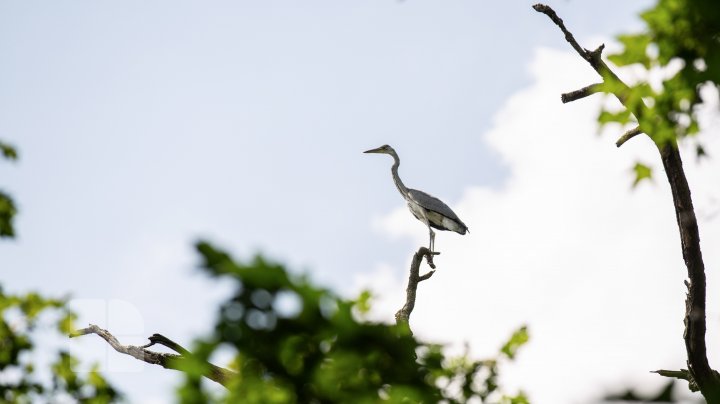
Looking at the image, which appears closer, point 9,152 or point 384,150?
point 9,152

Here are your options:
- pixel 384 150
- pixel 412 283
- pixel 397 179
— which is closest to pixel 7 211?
pixel 412 283

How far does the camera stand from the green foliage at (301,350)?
186 cm

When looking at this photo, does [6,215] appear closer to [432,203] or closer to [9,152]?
[9,152]

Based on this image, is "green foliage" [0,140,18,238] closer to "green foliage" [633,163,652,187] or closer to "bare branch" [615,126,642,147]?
"green foliage" [633,163,652,187]

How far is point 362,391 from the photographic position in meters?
1.93

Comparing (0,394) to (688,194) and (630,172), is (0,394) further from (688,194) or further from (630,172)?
(688,194)

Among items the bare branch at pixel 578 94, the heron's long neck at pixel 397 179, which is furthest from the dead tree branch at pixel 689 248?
the heron's long neck at pixel 397 179

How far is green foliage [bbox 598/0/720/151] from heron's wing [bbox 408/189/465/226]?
11.2 m

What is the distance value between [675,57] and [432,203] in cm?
1159

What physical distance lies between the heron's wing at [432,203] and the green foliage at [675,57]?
11.2 metres

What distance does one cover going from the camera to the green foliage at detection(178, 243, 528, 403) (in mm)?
1859

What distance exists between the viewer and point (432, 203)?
13984 mm

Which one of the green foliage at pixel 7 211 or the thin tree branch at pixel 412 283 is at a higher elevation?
the thin tree branch at pixel 412 283

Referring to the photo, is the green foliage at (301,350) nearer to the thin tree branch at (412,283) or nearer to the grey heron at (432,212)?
the thin tree branch at (412,283)
